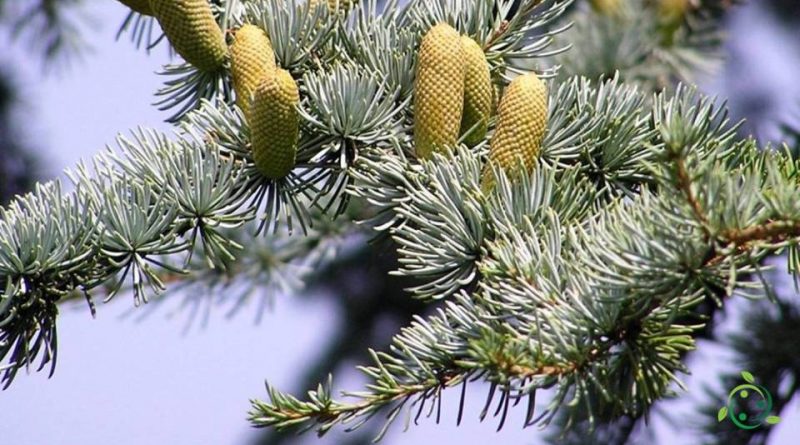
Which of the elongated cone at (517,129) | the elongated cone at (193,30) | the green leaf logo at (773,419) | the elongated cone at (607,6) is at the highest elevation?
the elongated cone at (193,30)

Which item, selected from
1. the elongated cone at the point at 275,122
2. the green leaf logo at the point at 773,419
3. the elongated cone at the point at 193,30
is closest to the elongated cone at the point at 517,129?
the elongated cone at the point at 275,122

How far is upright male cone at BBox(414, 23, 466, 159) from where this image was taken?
87 centimetres

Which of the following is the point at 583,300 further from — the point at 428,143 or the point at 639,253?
the point at 428,143

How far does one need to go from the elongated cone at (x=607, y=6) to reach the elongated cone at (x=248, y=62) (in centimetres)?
108

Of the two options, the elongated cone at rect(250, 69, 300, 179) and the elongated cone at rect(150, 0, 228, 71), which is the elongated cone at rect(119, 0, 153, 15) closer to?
the elongated cone at rect(150, 0, 228, 71)

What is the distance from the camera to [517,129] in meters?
0.86

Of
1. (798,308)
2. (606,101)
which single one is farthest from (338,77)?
(798,308)

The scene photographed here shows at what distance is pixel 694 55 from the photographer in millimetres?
1893

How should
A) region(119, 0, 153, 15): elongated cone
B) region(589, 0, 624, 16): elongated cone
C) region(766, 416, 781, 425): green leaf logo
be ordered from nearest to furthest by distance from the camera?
region(119, 0, 153, 15): elongated cone
region(766, 416, 781, 425): green leaf logo
region(589, 0, 624, 16): elongated cone

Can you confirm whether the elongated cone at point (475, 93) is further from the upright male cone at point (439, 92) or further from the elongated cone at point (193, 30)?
the elongated cone at point (193, 30)

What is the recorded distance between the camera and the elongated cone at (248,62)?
919mm

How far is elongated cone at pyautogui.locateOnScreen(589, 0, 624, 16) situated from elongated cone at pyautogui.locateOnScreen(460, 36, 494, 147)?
41.0 inches

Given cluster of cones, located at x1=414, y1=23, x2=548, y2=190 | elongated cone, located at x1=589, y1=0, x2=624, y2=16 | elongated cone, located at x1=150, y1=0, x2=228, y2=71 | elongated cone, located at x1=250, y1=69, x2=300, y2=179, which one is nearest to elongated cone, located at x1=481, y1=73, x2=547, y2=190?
cluster of cones, located at x1=414, y1=23, x2=548, y2=190

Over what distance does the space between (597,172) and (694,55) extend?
1.06m
